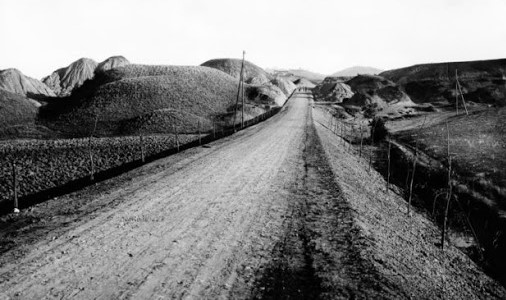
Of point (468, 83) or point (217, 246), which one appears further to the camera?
point (468, 83)

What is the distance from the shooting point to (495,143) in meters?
28.5

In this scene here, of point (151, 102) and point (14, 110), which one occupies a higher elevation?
point (151, 102)

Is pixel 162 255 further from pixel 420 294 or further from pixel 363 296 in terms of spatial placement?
pixel 420 294

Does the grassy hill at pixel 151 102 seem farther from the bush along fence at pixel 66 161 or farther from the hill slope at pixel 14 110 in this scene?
the bush along fence at pixel 66 161

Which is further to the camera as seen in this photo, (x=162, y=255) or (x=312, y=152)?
(x=312, y=152)

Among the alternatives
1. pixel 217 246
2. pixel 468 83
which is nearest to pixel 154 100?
pixel 217 246

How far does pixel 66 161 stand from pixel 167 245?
24.4 metres

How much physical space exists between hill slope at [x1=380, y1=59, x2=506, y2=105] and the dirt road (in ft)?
295

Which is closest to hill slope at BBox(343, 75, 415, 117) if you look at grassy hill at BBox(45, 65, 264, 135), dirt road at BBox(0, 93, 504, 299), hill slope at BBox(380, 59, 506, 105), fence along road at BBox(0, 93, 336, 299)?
hill slope at BBox(380, 59, 506, 105)

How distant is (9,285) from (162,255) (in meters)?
2.73

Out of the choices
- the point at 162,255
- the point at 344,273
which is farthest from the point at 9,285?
the point at 344,273

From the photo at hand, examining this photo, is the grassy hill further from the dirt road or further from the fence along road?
the dirt road

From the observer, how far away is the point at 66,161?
27.8 metres

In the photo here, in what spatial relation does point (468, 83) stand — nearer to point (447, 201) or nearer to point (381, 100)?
point (381, 100)
